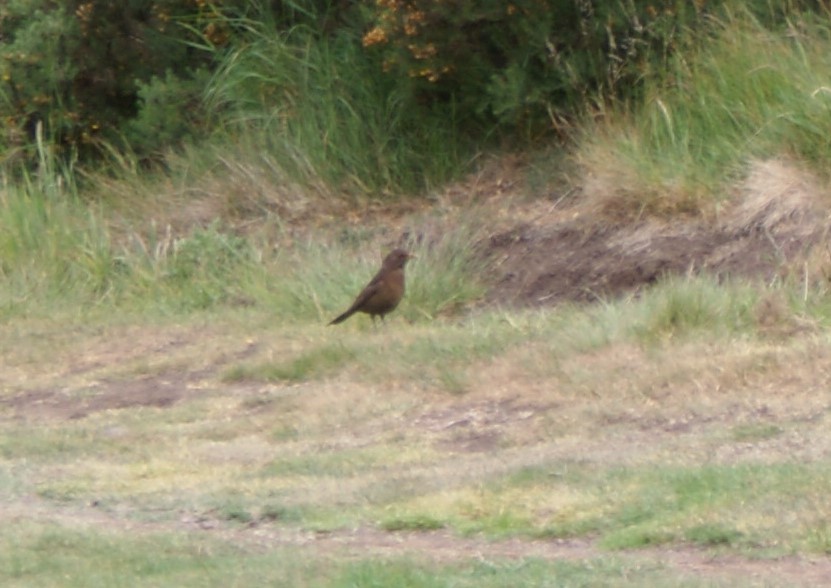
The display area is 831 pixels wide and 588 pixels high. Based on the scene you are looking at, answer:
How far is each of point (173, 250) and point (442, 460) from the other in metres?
6.54

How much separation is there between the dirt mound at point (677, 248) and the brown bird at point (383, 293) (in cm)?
100

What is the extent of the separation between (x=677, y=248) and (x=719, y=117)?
4.23 feet

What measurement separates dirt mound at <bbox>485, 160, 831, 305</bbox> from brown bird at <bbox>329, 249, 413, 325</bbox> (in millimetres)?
999

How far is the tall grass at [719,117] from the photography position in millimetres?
12766

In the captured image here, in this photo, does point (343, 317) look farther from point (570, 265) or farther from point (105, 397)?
point (570, 265)

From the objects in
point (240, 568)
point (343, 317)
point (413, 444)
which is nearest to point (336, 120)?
point (343, 317)

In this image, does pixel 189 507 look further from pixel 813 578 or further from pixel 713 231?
pixel 713 231

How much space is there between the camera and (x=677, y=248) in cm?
1259

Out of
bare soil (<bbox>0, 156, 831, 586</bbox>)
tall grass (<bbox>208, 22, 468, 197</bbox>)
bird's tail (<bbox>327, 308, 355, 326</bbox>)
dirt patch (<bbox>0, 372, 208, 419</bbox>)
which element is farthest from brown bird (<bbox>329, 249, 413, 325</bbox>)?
tall grass (<bbox>208, 22, 468, 197</bbox>)

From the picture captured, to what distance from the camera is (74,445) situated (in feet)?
32.2

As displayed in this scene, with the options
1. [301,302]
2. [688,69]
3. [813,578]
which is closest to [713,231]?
[688,69]

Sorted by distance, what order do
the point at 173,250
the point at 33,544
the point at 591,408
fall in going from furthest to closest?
the point at 173,250, the point at 591,408, the point at 33,544

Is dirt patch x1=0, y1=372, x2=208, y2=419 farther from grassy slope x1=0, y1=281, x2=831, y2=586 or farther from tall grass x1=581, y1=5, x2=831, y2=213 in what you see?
tall grass x1=581, y1=5, x2=831, y2=213

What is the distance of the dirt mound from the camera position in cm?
1194
